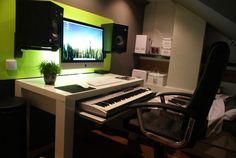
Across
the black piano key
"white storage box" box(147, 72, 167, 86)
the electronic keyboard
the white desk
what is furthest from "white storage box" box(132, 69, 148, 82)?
the white desk

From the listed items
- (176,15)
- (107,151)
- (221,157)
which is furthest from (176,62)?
(107,151)

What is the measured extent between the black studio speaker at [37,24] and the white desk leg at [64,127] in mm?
556

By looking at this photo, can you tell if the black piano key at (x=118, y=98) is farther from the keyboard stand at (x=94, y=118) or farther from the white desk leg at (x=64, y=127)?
the white desk leg at (x=64, y=127)

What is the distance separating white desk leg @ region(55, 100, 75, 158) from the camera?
4.15ft

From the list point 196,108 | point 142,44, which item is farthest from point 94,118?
point 142,44

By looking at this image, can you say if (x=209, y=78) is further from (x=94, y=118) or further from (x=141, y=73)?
(x=141, y=73)

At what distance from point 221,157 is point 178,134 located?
3.41 ft

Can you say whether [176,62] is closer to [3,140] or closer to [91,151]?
[91,151]

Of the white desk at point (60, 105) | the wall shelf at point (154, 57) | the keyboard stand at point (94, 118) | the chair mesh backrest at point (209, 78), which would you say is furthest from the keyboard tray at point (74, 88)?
the wall shelf at point (154, 57)

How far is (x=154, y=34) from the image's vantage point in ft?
11.6

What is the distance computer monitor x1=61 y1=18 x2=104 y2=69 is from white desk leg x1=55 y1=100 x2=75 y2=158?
53cm

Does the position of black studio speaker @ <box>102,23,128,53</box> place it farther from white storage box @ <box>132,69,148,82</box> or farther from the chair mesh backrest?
the chair mesh backrest

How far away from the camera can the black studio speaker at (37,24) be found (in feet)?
4.83

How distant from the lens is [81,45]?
1.86m
